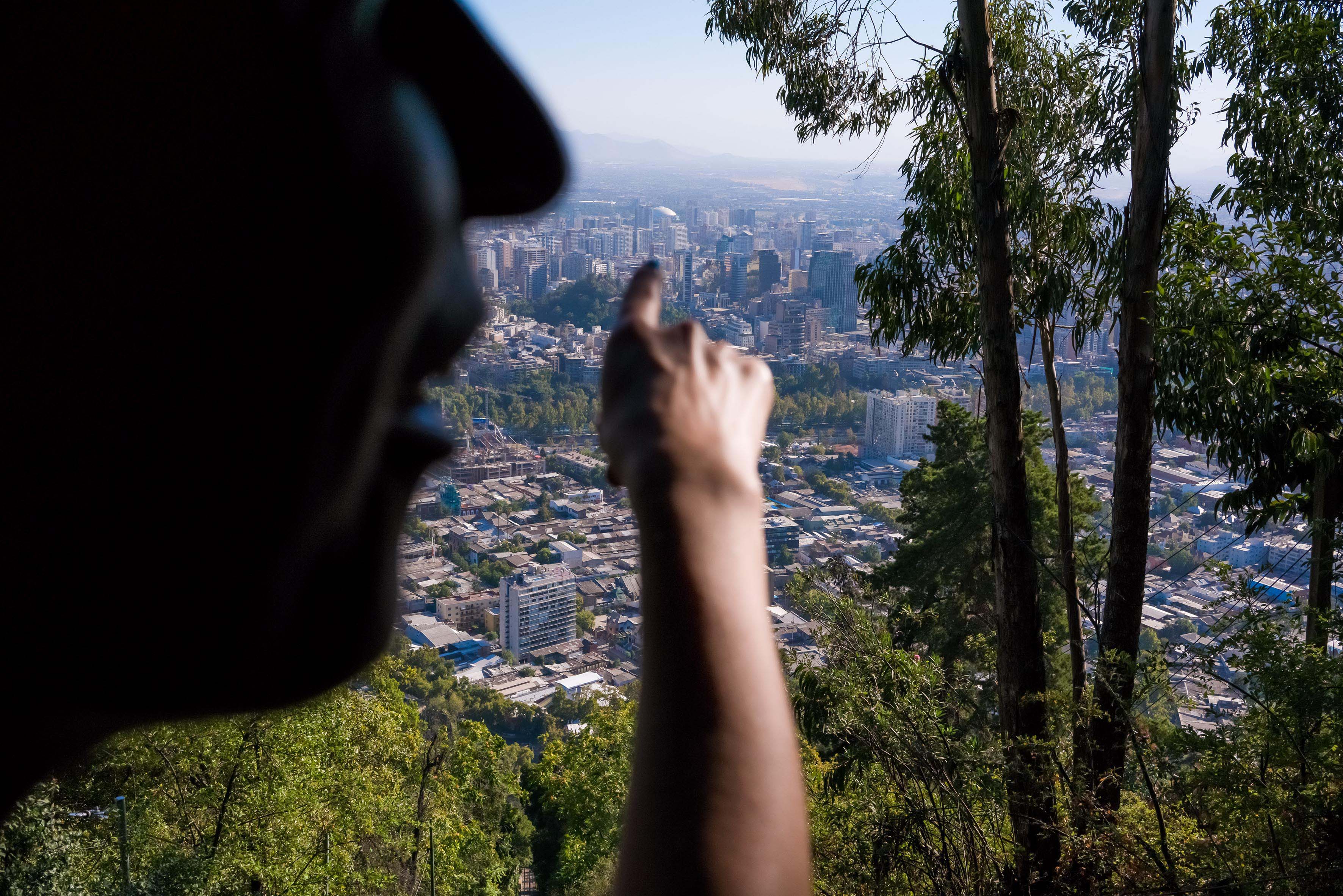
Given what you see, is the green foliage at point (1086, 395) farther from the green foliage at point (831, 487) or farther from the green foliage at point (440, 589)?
the green foliage at point (440, 589)

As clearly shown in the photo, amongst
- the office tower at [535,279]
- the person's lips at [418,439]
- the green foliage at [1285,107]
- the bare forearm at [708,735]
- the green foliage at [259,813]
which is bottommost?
the green foliage at [259,813]

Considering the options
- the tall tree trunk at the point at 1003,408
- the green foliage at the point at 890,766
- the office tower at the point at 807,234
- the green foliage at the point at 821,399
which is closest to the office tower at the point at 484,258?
the green foliage at the point at 890,766

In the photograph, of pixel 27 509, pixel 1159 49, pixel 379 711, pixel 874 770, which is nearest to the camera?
pixel 27 509

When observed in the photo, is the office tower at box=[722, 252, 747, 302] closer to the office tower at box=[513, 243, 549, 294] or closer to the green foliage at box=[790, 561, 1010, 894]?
the green foliage at box=[790, 561, 1010, 894]

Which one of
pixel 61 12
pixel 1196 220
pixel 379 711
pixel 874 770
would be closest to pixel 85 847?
pixel 379 711

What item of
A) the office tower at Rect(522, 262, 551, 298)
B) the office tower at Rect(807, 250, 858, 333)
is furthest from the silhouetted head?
the office tower at Rect(807, 250, 858, 333)

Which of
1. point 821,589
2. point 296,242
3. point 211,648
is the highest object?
point 296,242

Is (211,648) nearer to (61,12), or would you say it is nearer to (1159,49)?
(61,12)
